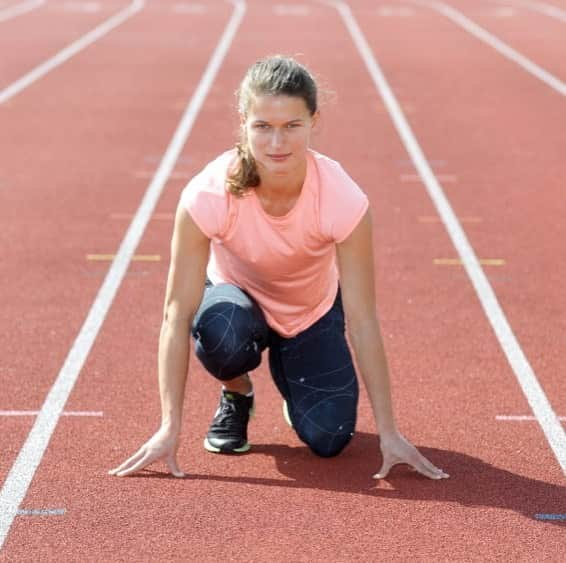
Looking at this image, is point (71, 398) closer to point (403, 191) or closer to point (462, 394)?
point (462, 394)

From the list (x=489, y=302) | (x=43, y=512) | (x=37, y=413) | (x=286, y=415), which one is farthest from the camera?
(x=489, y=302)

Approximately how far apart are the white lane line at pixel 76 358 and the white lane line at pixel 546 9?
15.0 metres

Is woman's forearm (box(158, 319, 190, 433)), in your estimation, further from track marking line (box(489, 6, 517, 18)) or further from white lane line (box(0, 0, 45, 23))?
track marking line (box(489, 6, 517, 18))

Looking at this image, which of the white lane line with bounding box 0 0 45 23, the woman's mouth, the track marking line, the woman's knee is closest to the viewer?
the woman's mouth

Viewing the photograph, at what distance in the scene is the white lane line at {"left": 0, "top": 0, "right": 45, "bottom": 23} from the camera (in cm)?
2469

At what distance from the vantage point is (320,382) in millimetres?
5020

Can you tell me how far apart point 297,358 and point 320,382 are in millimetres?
124

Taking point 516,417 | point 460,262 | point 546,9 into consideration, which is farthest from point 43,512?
point 546,9

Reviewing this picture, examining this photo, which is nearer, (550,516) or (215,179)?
(550,516)

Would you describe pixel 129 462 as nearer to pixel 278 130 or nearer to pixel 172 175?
pixel 278 130

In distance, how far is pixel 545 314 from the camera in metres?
6.92

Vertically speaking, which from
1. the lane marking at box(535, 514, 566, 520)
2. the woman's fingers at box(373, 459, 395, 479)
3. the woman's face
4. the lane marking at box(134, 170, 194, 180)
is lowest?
the lane marking at box(134, 170, 194, 180)

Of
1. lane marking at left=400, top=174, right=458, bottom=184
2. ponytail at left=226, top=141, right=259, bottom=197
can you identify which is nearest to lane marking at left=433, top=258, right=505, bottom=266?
lane marking at left=400, top=174, right=458, bottom=184

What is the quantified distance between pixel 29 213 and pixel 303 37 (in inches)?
489
